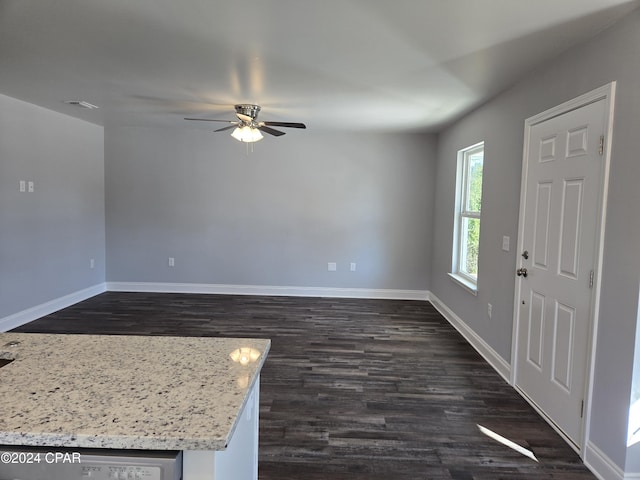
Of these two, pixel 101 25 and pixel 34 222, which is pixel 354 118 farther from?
pixel 34 222

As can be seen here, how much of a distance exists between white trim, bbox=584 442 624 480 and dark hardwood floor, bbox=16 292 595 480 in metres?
0.05

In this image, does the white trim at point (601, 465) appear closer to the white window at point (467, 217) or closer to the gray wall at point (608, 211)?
the gray wall at point (608, 211)

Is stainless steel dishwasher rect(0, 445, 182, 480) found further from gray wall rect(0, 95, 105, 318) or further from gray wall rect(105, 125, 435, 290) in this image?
gray wall rect(105, 125, 435, 290)

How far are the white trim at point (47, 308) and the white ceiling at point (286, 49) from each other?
227 cm

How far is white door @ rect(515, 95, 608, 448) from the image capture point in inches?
87.1

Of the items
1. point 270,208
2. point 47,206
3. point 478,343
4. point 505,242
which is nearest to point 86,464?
point 505,242

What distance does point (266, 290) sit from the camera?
5918 millimetres

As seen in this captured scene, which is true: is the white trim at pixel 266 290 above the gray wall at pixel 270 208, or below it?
below

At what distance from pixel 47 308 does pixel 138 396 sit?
459 cm

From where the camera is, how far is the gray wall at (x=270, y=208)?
18.8ft

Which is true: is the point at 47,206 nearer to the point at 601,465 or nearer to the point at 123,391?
the point at 123,391

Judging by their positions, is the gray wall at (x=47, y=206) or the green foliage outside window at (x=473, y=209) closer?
the gray wall at (x=47, y=206)

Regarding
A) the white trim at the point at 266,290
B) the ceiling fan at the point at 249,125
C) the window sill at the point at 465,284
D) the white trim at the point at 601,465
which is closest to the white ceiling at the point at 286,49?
the ceiling fan at the point at 249,125

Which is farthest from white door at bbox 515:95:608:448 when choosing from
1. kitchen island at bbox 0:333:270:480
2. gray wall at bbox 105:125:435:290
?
gray wall at bbox 105:125:435:290
